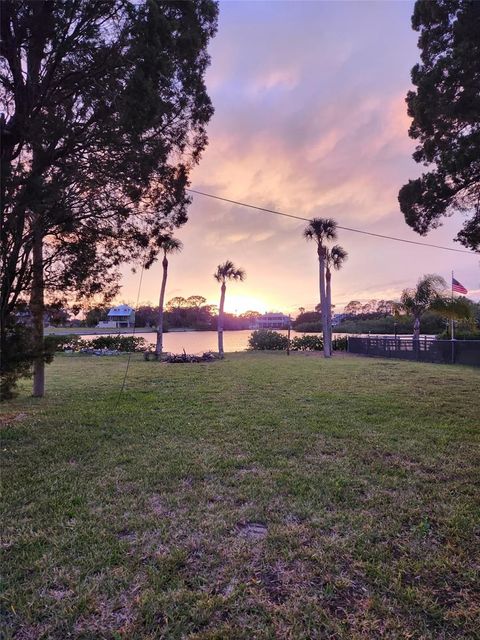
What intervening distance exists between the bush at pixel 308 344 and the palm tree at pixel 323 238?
4.10 m

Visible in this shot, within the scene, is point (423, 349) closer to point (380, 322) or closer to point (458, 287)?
point (458, 287)

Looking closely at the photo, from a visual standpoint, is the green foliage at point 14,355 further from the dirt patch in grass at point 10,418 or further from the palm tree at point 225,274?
the palm tree at point 225,274

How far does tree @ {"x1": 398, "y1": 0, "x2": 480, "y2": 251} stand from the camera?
4.95 metres

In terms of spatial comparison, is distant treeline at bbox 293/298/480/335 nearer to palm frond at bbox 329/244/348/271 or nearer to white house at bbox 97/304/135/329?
palm frond at bbox 329/244/348/271

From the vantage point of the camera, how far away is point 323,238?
16391mm

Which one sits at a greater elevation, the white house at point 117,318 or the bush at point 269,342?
the white house at point 117,318


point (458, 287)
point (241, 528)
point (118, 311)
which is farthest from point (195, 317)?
point (241, 528)

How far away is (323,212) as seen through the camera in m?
15.7

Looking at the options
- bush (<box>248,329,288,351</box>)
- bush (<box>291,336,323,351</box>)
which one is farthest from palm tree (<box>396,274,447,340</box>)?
bush (<box>248,329,288,351</box>)

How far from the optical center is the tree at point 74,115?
357cm

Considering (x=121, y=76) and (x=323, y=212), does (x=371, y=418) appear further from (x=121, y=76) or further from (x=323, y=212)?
(x=323, y=212)

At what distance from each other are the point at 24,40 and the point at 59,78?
1.34 feet

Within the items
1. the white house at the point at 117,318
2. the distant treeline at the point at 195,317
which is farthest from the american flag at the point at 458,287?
the distant treeline at the point at 195,317

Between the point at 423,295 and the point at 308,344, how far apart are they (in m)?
7.12
